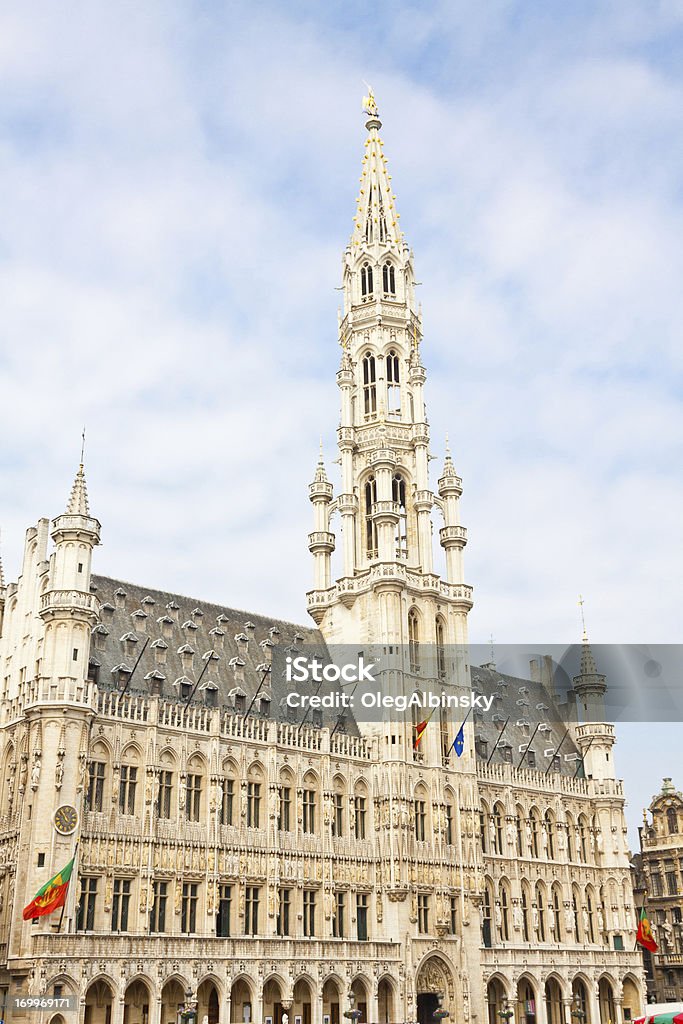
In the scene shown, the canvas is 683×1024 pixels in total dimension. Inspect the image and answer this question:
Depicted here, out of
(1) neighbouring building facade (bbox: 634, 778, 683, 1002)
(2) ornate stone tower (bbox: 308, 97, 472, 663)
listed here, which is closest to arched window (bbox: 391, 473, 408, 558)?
(2) ornate stone tower (bbox: 308, 97, 472, 663)

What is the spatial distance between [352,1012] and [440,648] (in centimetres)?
2758

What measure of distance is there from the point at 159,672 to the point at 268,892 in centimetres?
1470

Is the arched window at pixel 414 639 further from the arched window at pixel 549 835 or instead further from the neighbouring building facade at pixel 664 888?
the neighbouring building facade at pixel 664 888

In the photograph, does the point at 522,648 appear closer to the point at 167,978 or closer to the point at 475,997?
the point at 475,997

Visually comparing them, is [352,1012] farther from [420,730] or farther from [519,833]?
[519,833]

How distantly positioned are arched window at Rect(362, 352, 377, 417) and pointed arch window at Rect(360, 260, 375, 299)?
20.8 feet

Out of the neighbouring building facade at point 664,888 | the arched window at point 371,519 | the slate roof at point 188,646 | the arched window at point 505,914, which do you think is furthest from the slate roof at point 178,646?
the neighbouring building facade at point 664,888

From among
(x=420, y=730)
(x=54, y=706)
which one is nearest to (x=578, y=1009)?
(x=420, y=730)

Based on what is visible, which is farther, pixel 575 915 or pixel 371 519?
pixel 575 915

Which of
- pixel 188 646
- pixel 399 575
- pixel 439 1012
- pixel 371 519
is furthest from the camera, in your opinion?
pixel 371 519

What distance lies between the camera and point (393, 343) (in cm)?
9381

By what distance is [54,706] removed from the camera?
60.6 m

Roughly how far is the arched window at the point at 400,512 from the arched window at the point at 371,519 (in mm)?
1584

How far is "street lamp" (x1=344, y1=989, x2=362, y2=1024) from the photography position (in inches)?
2557
